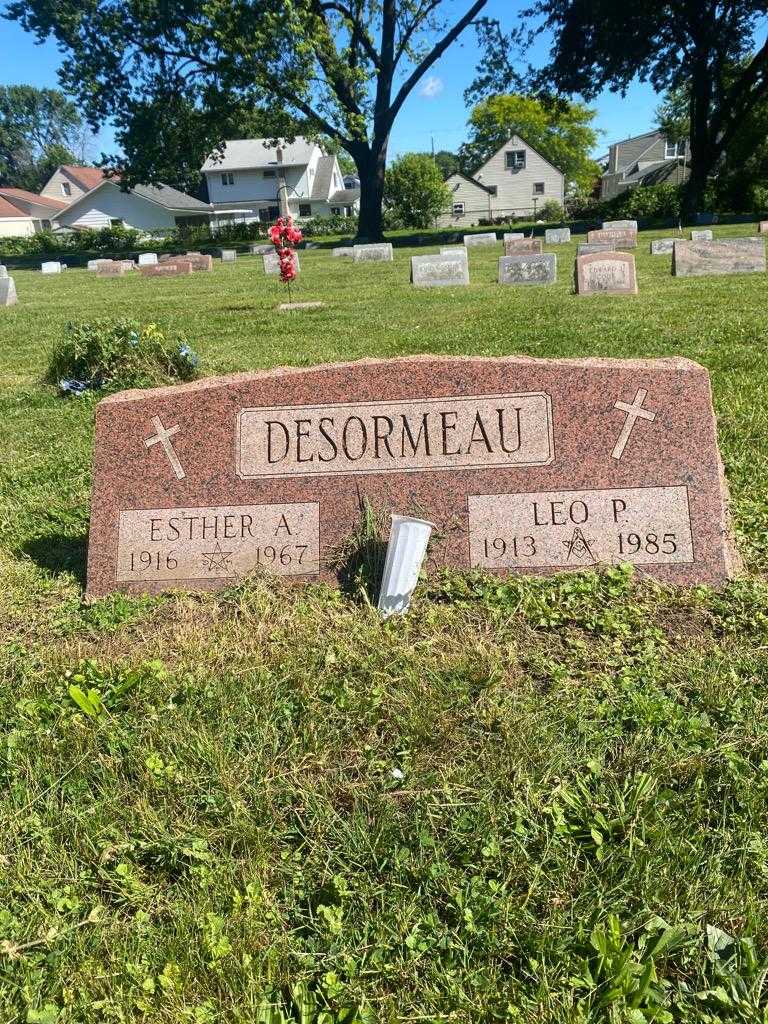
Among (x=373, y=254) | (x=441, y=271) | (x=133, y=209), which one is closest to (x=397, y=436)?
(x=441, y=271)

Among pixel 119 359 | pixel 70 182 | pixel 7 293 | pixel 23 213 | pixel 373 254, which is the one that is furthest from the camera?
pixel 70 182

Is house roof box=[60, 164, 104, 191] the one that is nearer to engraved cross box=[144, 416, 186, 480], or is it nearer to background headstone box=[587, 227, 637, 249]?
background headstone box=[587, 227, 637, 249]

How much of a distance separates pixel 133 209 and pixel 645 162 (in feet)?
148

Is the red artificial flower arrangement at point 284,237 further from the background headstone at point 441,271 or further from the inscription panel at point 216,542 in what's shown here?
the inscription panel at point 216,542

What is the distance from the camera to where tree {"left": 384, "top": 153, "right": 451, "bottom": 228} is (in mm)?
51375

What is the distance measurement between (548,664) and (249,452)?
1.70m

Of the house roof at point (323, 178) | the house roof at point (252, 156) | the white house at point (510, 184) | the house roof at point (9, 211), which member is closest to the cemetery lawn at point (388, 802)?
the white house at point (510, 184)

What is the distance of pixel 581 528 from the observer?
11.5 ft

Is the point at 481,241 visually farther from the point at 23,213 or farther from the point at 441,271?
the point at 23,213

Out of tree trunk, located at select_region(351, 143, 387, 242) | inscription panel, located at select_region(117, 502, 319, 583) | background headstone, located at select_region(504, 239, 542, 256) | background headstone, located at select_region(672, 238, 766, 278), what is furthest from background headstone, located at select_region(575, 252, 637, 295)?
tree trunk, located at select_region(351, 143, 387, 242)

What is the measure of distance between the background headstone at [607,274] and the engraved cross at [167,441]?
10680mm

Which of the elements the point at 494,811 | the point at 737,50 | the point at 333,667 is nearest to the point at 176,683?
the point at 333,667

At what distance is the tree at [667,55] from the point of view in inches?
1356

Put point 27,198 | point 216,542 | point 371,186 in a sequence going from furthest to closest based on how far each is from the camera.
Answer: point 27,198 → point 371,186 → point 216,542
